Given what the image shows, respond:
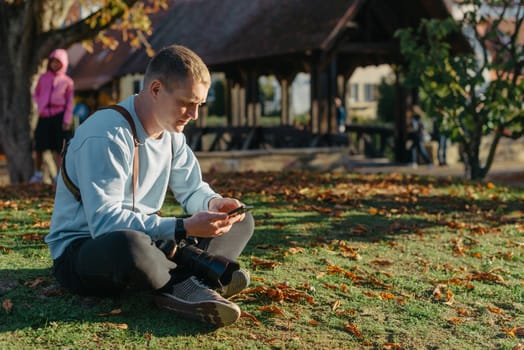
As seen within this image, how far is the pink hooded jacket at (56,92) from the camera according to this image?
32.6 ft

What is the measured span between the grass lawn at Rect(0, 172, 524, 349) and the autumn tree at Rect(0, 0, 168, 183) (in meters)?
3.68

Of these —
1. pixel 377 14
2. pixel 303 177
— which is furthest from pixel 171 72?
pixel 377 14

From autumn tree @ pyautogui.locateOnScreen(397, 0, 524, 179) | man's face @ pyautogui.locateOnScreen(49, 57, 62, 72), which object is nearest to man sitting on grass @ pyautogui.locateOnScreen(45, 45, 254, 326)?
man's face @ pyautogui.locateOnScreen(49, 57, 62, 72)

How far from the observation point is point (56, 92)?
394 inches

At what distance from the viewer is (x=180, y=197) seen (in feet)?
14.2

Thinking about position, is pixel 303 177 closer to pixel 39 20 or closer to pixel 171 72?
pixel 39 20

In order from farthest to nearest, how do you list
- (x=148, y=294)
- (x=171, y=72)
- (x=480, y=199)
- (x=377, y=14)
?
(x=377, y=14) → (x=480, y=199) → (x=148, y=294) → (x=171, y=72)

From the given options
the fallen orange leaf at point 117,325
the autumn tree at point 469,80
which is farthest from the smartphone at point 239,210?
the autumn tree at point 469,80

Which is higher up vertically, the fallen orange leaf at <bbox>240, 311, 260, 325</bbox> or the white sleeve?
the white sleeve

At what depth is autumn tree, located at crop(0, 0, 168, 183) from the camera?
36.6ft

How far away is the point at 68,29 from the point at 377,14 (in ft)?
26.3

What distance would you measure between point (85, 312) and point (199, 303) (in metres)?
0.69

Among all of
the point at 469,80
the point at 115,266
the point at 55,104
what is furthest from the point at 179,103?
the point at 469,80

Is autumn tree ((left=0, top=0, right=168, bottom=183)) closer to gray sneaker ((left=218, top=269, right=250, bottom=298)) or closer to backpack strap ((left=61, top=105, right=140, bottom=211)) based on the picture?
backpack strap ((left=61, top=105, right=140, bottom=211))
